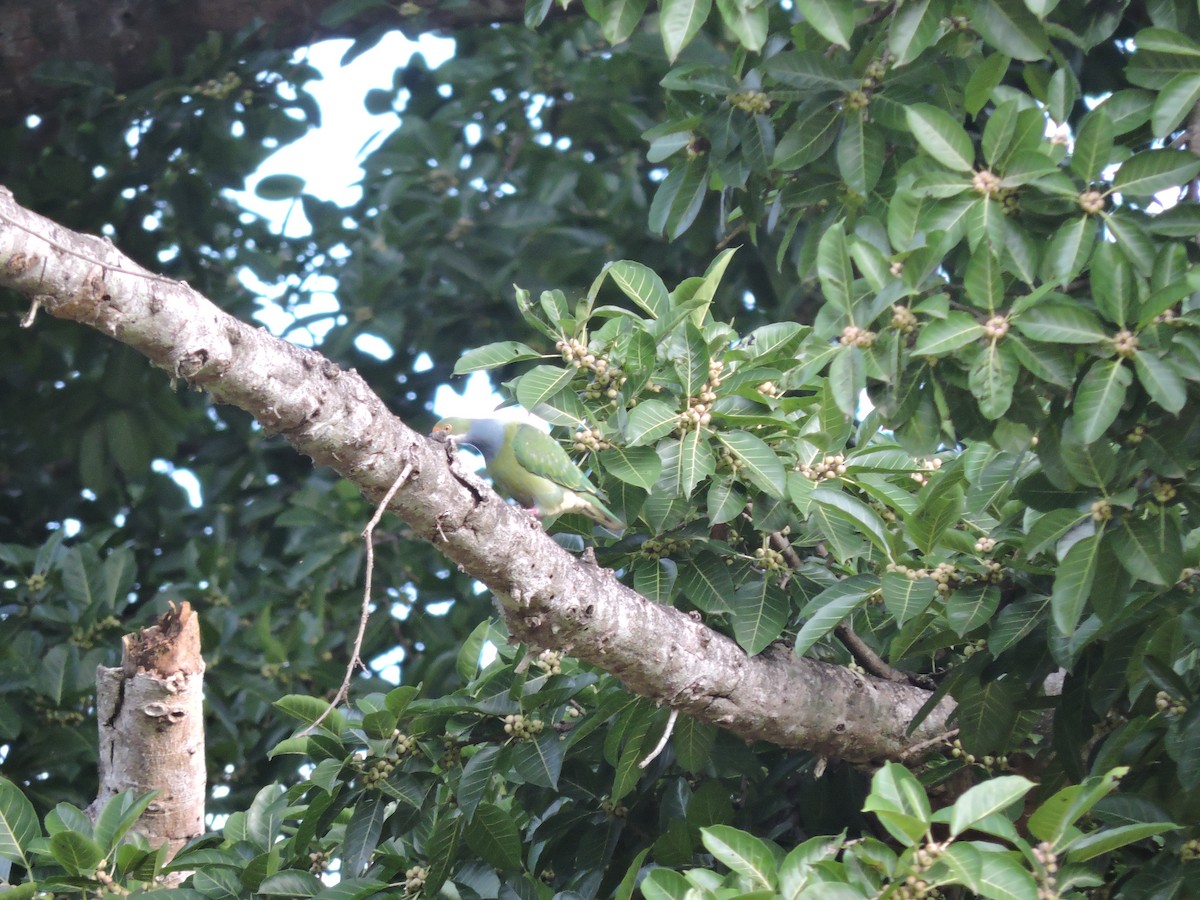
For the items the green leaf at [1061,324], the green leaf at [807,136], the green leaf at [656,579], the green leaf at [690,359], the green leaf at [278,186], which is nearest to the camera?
the green leaf at [1061,324]

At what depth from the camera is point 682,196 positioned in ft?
10.5

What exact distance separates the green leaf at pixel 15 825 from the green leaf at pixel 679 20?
1975 millimetres

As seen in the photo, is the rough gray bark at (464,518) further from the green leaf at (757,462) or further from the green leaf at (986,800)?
the green leaf at (986,800)

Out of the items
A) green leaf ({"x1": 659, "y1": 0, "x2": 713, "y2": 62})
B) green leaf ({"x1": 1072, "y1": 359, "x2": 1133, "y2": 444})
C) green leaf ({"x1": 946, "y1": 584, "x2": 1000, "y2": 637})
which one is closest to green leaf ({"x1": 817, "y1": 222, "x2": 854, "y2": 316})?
green leaf ({"x1": 1072, "y1": 359, "x2": 1133, "y2": 444})

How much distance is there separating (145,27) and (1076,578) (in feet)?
15.2

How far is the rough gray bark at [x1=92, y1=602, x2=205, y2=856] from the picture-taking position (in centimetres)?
297

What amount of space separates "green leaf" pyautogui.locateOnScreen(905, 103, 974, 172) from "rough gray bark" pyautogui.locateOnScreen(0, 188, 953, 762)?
0.91 metres

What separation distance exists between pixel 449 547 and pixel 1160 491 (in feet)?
3.75

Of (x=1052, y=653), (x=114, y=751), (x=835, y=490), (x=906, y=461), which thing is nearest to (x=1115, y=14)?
(x=906, y=461)

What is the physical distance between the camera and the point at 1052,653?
2312mm

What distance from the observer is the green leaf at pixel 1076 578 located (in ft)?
6.79

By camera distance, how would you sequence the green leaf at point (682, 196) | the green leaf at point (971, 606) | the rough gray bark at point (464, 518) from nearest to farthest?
the rough gray bark at point (464, 518) < the green leaf at point (971, 606) < the green leaf at point (682, 196)

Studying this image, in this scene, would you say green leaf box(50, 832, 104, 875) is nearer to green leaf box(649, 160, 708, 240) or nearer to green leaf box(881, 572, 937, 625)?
green leaf box(881, 572, 937, 625)

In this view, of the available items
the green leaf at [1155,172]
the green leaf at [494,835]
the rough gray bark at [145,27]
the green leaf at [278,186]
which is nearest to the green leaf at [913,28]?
the green leaf at [1155,172]
